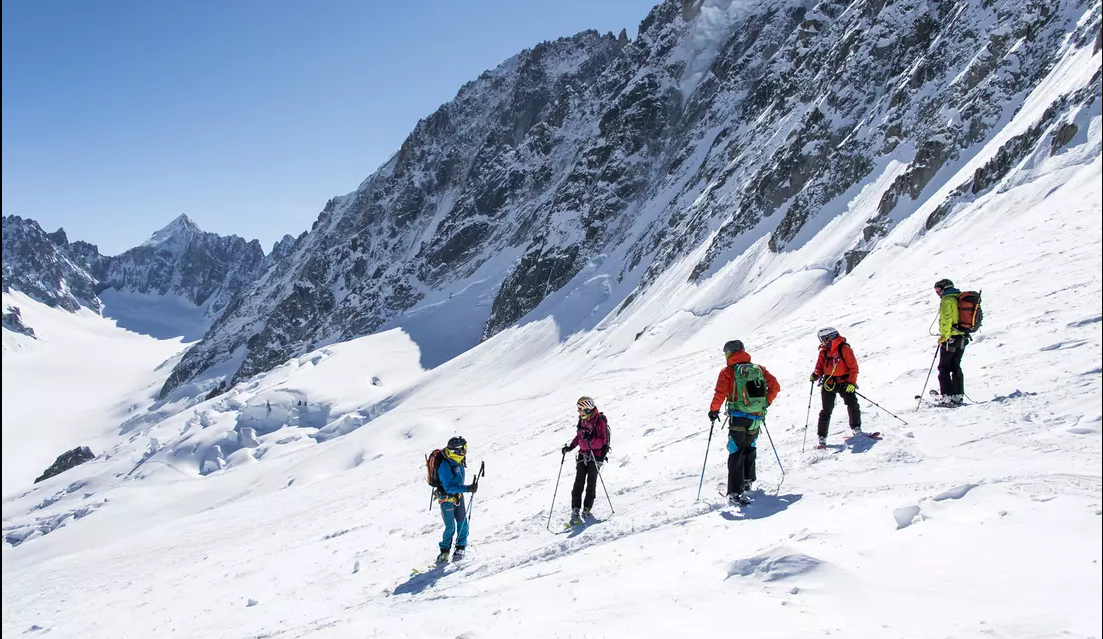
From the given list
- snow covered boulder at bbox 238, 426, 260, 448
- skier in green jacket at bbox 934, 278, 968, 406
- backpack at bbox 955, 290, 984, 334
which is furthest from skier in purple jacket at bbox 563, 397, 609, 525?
snow covered boulder at bbox 238, 426, 260, 448

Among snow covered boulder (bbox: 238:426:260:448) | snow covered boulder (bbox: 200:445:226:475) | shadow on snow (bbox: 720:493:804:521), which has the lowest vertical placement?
shadow on snow (bbox: 720:493:804:521)

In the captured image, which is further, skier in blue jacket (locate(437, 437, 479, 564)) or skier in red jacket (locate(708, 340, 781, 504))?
skier in blue jacket (locate(437, 437, 479, 564))

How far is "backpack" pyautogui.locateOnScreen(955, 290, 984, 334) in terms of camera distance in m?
9.46

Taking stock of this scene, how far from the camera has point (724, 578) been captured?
19.7 feet

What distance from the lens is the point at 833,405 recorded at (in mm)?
9438

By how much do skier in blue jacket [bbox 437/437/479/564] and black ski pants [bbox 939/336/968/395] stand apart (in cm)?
707

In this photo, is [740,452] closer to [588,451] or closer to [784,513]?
[784,513]

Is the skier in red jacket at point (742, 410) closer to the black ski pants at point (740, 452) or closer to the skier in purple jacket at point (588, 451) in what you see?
the black ski pants at point (740, 452)

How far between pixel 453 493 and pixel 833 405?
5.76m

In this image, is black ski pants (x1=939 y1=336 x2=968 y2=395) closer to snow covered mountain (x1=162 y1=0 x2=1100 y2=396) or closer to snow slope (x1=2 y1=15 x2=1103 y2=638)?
snow slope (x1=2 y1=15 x2=1103 y2=638)

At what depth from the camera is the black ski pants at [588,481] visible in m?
9.78

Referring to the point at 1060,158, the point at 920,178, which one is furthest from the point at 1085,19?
the point at 1060,158

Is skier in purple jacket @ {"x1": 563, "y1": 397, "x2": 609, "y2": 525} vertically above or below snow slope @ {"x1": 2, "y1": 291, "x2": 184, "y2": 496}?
below

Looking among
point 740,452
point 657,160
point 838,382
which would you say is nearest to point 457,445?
point 740,452
